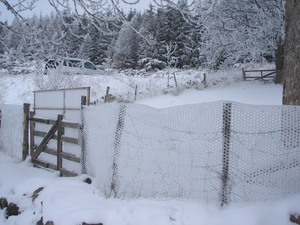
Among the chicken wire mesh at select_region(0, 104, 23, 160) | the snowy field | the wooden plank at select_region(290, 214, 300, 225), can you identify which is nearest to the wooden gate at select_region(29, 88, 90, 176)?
the snowy field

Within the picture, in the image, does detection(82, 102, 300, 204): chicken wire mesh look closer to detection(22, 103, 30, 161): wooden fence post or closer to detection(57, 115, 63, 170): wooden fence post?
detection(57, 115, 63, 170): wooden fence post

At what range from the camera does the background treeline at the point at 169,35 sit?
4570 millimetres

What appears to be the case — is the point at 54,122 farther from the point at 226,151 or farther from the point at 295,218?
the point at 295,218

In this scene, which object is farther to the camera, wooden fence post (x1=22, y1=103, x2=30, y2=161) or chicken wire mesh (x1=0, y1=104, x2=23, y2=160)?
chicken wire mesh (x1=0, y1=104, x2=23, y2=160)

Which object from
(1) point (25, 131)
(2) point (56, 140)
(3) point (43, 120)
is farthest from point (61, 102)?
(1) point (25, 131)

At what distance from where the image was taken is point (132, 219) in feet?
11.8

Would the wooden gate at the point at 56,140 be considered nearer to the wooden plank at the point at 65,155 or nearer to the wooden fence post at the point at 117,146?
the wooden plank at the point at 65,155

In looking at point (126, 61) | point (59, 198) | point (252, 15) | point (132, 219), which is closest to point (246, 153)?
point (132, 219)

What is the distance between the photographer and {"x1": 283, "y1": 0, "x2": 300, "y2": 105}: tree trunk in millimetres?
3973

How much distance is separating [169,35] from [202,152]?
113ft

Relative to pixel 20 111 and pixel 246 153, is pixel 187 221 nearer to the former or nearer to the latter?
pixel 246 153

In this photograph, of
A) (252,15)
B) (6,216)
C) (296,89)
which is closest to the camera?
(296,89)

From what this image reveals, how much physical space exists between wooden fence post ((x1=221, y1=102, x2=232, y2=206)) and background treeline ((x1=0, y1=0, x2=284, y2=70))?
1.26 m

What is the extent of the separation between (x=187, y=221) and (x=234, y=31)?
54.4ft
